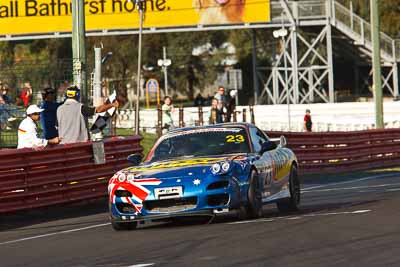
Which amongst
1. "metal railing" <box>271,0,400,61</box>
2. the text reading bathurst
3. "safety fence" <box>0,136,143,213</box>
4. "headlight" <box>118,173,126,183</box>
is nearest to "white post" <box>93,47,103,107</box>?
"safety fence" <box>0,136,143,213</box>

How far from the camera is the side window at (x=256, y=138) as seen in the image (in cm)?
1560

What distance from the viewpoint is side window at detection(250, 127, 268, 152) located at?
1560 centimetres

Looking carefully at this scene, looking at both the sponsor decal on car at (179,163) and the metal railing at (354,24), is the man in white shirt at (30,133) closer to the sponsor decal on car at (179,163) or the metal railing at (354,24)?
the sponsor decal on car at (179,163)

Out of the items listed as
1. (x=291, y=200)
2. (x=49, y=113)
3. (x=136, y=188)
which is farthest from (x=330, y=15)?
(x=136, y=188)

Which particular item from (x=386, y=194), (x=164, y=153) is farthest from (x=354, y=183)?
(x=164, y=153)

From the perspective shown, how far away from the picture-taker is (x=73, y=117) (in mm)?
19125

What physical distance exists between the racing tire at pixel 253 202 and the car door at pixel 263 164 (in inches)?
11.7

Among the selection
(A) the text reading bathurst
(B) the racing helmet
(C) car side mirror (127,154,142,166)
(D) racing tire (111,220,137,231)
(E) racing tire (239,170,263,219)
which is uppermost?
(A) the text reading bathurst

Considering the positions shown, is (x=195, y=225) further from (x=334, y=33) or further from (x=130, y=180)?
(x=334, y=33)

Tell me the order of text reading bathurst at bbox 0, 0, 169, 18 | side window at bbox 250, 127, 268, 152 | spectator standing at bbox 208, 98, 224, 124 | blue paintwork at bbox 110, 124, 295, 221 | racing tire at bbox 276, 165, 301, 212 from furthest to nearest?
1. text reading bathurst at bbox 0, 0, 169, 18
2. spectator standing at bbox 208, 98, 224, 124
3. racing tire at bbox 276, 165, 301, 212
4. side window at bbox 250, 127, 268, 152
5. blue paintwork at bbox 110, 124, 295, 221

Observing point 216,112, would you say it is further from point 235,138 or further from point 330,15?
point 330,15

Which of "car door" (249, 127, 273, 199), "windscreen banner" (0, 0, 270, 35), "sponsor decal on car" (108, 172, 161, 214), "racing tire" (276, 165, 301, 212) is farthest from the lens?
"windscreen banner" (0, 0, 270, 35)

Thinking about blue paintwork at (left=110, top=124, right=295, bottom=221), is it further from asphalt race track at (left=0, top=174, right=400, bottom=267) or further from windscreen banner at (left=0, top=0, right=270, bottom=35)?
windscreen banner at (left=0, top=0, right=270, bottom=35)

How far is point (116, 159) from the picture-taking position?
792 inches
